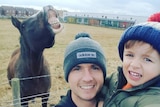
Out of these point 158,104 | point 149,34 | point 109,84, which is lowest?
point 109,84

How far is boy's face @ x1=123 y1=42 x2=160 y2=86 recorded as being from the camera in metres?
1.47

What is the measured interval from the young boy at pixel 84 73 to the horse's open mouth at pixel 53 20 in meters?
1.74

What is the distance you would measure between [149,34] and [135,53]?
0.45 ft

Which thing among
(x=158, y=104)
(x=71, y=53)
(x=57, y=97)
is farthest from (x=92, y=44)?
(x=57, y=97)

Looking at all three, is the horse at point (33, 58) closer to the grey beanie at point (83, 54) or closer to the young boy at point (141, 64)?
the grey beanie at point (83, 54)

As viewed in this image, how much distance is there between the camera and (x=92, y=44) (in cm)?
203

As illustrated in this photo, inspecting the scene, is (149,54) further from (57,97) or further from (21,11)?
(21,11)

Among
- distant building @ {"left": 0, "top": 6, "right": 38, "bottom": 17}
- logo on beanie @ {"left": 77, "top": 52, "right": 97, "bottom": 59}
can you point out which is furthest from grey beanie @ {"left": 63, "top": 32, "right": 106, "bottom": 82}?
distant building @ {"left": 0, "top": 6, "right": 38, "bottom": 17}

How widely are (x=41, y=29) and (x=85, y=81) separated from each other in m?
2.47

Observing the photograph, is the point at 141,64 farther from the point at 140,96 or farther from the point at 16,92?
the point at 16,92

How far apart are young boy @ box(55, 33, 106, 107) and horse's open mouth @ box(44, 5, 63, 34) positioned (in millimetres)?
1742

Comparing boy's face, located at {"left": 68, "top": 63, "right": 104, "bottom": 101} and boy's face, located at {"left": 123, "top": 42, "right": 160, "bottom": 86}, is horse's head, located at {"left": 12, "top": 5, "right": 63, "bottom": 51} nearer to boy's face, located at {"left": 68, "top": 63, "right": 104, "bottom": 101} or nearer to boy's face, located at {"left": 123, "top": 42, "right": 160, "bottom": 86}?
boy's face, located at {"left": 68, "top": 63, "right": 104, "bottom": 101}

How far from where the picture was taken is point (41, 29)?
4180mm

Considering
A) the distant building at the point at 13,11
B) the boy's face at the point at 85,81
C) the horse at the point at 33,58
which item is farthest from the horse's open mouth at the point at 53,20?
the distant building at the point at 13,11
